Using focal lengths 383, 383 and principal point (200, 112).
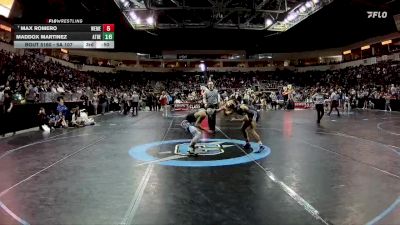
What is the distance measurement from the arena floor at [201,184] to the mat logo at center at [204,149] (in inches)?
2.1

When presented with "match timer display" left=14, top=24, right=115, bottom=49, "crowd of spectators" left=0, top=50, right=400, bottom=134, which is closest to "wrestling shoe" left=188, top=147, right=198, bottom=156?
"crowd of spectators" left=0, top=50, right=400, bottom=134

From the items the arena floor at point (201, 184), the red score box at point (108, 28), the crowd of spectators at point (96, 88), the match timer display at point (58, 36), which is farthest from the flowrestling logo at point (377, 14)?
the match timer display at point (58, 36)

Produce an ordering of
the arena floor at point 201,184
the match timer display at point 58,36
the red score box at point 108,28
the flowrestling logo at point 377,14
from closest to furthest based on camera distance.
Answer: the arena floor at point 201,184, the match timer display at point 58,36, the red score box at point 108,28, the flowrestling logo at point 377,14

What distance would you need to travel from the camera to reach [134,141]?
39.8ft

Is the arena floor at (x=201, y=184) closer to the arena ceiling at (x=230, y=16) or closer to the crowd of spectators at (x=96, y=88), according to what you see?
the crowd of spectators at (x=96, y=88)

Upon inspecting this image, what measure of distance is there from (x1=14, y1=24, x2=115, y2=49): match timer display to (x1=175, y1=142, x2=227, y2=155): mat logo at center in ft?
21.1

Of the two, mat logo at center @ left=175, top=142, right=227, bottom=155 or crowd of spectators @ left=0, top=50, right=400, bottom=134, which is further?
crowd of spectators @ left=0, top=50, right=400, bottom=134

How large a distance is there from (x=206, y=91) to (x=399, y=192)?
7848 millimetres

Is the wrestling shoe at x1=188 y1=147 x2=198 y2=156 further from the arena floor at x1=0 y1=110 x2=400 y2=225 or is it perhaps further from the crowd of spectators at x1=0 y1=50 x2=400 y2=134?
the crowd of spectators at x1=0 y1=50 x2=400 y2=134

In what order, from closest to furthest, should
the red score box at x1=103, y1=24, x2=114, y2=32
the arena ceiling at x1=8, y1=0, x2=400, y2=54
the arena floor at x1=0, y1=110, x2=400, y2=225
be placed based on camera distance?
the arena floor at x1=0, y1=110, x2=400, y2=225, the red score box at x1=103, y1=24, x2=114, y2=32, the arena ceiling at x1=8, y1=0, x2=400, y2=54

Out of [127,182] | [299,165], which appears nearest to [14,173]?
[127,182]

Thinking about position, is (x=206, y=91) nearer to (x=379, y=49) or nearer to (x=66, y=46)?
(x=66, y=46)

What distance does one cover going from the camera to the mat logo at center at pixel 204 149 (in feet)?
31.6

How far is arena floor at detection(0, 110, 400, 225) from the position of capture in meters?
4.75
